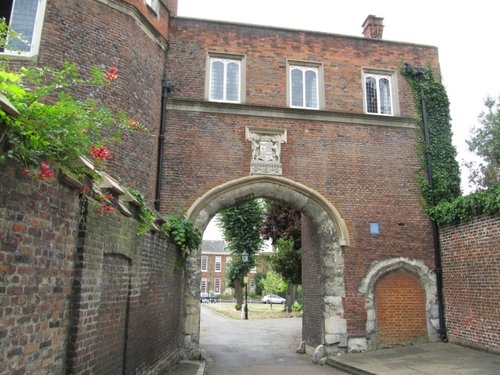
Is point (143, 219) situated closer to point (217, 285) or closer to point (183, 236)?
point (183, 236)

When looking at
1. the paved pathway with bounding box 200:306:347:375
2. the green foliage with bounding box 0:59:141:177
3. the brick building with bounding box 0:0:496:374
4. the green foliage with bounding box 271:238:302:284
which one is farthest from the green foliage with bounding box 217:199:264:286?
the green foliage with bounding box 0:59:141:177

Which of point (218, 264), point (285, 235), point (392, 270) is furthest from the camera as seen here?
point (218, 264)

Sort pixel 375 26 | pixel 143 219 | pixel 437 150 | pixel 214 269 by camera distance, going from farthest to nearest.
Result: pixel 214 269, pixel 375 26, pixel 437 150, pixel 143 219

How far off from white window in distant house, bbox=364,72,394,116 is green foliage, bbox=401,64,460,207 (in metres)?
0.70

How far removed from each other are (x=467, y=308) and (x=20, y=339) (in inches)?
458

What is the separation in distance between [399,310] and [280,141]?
19.7ft

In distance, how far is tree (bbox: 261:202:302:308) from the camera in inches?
933

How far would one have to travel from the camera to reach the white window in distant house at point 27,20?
10.5 m

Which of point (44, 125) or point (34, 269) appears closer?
point (44, 125)

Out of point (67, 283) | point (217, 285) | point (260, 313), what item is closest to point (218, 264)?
point (217, 285)

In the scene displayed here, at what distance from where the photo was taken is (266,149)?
13.6 meters

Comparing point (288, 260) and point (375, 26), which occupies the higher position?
point (375, 26)

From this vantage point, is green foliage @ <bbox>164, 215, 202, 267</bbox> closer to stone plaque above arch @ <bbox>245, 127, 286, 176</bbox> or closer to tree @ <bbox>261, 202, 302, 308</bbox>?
stone plaque above arch @ <bbox>245, 127, 286, 176</bbox>

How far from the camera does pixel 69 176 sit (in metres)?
4.49
